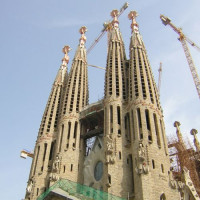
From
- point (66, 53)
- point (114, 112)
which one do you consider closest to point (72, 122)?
point (114, 112)

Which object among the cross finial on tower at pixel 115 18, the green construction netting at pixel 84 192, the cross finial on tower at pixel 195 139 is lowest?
the green construction netting at pixel 84 192

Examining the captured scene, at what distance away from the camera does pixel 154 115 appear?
114 ft

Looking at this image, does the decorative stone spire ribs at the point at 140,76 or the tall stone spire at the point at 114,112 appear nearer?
the tall stone spire at the point at 114,112

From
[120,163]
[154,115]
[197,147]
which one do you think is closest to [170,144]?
[197,147]

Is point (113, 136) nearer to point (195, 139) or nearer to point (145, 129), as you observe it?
point (145, 129)

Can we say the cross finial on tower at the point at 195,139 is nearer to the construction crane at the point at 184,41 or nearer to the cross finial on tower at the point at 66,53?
the construction crane at the point at 184,41

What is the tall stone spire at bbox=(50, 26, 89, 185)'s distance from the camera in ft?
118

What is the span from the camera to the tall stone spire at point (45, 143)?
3559cm

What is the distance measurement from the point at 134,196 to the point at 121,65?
20889 mm

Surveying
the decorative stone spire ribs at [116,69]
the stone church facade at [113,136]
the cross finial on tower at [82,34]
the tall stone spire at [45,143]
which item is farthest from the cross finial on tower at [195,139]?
the cross finial on tower at [82,34]

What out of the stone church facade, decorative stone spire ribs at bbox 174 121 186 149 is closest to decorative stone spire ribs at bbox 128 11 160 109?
the stone church facade

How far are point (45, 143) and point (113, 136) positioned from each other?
11080 millimetres

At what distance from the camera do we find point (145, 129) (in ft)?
106

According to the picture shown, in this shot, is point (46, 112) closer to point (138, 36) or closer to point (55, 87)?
point (55, 87)
